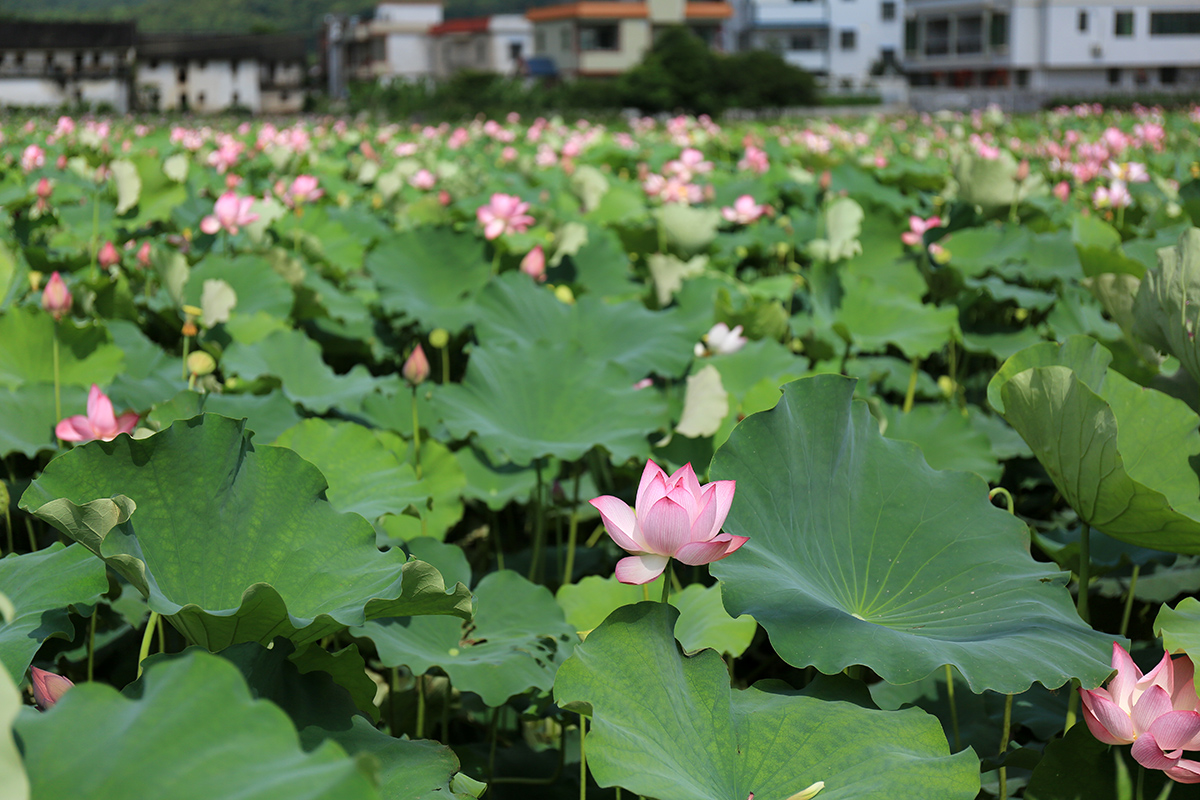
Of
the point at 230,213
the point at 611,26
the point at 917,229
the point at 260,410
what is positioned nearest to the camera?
the point at 260,410

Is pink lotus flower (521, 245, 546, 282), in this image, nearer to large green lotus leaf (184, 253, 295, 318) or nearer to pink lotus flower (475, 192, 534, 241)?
pink lotus flower (475, 192, 534, 241)

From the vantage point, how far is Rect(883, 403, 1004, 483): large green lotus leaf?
5.38ft

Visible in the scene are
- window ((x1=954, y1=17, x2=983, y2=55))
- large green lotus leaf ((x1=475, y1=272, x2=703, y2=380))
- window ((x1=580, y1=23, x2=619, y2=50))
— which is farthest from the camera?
window ((x1=580, y1=23, x2=619, y2=50))

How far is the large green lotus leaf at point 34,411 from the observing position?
151cm

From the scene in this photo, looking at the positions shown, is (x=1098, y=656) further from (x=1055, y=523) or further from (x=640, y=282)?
(x=640, y=282)

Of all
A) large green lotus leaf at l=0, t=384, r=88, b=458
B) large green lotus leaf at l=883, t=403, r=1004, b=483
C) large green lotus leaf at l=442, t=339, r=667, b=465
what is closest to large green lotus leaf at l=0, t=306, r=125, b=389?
large green lotus leaf at l=0, t=384, r=88, b=458

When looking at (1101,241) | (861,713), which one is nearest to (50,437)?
(861,713)

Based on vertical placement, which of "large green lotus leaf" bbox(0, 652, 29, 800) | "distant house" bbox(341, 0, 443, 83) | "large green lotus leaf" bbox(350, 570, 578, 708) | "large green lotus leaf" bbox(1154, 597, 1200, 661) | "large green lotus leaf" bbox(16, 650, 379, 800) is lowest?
"large green lotus leaf" bbox(350, 570, 578, 708)

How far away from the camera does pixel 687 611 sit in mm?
1174

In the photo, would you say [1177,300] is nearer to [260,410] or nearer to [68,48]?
[260,410]

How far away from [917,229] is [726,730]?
221cm

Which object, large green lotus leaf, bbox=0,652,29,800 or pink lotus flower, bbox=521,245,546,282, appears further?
pink lotus flower, bbox=521,245,546,282

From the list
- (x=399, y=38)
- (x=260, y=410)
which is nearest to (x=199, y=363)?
(x=260, y=410)

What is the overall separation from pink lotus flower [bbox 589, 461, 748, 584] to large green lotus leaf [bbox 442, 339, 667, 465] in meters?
0.60
